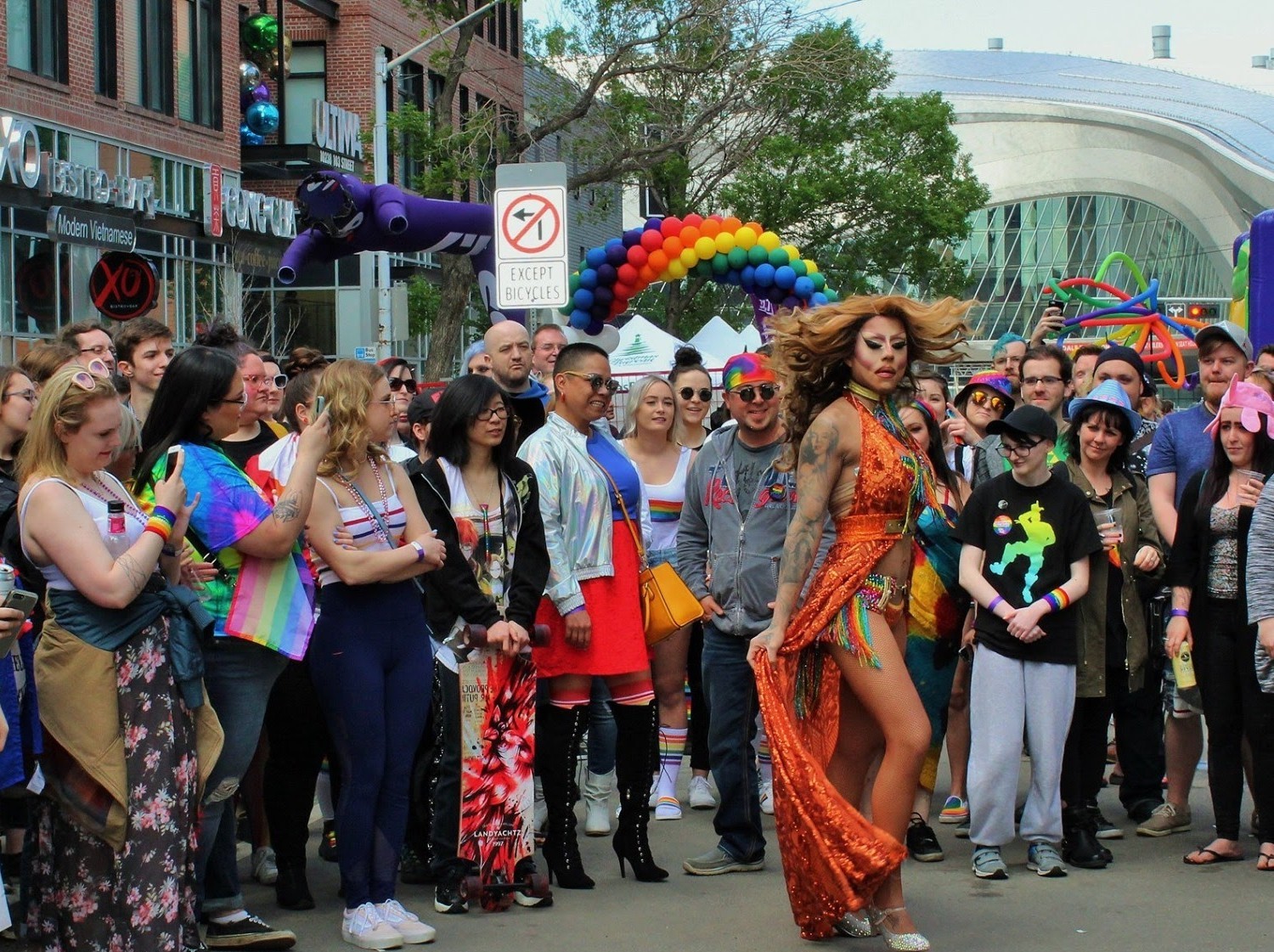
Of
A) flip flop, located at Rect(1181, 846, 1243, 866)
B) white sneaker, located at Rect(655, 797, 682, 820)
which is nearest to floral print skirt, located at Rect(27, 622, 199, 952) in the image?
white sneaker, located at Rect(655, 797, 682, 820)

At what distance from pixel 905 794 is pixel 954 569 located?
1864 millimetres

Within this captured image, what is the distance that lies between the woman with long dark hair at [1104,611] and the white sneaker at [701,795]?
1.76 m

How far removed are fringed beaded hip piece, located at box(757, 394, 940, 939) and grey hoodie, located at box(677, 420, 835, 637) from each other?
1.05 meters

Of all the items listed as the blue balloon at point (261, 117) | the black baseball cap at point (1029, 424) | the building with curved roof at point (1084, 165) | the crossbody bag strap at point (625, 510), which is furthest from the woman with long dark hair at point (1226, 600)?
the building with curved roof at point (1084, 165)

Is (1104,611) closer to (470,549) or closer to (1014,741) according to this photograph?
(1014,741)

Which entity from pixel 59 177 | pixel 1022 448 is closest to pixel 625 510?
pixel 1022 448

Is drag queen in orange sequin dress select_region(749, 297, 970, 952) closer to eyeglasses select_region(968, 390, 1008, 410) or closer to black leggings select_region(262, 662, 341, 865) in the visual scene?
black leggings select_region(262, 662, 341, 865)

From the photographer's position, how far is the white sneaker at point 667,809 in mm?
7812

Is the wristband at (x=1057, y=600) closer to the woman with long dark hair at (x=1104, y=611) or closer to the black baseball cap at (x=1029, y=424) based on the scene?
the woman with long dark hair at (x=1104, y=611)

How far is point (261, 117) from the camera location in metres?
37.0

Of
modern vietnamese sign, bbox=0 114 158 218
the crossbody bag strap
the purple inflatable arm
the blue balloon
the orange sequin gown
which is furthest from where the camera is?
the blue balloon

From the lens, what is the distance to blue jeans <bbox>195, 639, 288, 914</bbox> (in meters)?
5.54

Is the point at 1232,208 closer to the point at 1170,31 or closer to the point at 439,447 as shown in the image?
the point at 1170,31

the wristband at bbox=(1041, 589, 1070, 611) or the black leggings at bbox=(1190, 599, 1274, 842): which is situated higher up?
the wristband at bbox=(1041, 589, 1070, 611)
